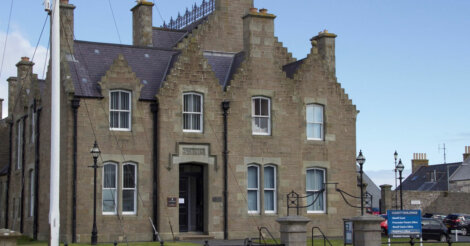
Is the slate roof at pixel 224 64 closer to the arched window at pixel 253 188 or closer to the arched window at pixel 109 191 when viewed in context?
the arched window at pixel 253 188

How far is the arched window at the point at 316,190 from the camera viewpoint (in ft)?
127

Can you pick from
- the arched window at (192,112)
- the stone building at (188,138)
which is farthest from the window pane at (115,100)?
the arched window at (192,112)

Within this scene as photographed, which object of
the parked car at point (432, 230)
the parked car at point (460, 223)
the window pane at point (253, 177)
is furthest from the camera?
the parked car at point (460, 223)

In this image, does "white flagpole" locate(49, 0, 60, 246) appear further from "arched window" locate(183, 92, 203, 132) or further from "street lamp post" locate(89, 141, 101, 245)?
"arched window" locate(183, 92, 203, 132)

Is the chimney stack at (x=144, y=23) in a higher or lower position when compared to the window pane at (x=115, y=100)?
higher

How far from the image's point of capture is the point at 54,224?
20672 mm

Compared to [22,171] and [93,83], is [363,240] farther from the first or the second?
[22,171]

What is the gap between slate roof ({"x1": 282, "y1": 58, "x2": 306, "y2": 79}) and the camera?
3972 centimetres

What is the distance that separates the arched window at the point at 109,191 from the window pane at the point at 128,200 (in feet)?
1.49

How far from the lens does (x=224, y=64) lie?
39750 mm

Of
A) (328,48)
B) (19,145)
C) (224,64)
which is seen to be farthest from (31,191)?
(328,48)

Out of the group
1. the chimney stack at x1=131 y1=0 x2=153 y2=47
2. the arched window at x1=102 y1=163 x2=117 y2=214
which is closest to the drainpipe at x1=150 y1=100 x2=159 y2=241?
the arched window at x1=102 y1=163 x2=117 y2=214

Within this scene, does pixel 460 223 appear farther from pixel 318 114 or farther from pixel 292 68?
pixel 292 68

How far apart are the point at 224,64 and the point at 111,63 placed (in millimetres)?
6220
